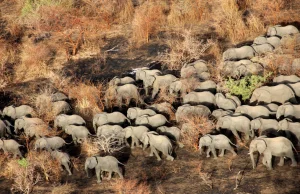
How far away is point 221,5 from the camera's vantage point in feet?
63.0

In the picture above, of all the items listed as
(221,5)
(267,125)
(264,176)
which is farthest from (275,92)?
(221,5)

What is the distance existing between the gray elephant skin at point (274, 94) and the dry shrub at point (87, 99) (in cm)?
463

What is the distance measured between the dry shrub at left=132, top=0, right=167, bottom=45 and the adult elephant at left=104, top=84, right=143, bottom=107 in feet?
13.6

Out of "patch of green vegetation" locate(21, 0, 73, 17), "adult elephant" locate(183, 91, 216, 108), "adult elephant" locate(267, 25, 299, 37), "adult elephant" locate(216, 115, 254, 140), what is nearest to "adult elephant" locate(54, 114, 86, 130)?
"adult elephant" locate(183, 91, 216, 108)

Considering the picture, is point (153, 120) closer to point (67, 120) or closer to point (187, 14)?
point (67, 120)

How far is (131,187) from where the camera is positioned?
10.6 metres

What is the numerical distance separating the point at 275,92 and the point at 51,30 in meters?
9.75

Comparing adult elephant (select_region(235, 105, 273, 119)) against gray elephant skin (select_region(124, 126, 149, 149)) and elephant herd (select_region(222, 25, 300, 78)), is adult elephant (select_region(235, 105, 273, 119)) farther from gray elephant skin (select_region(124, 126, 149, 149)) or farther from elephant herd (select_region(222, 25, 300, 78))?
gray elephant skin (select_region(124, 126, 149, 149))

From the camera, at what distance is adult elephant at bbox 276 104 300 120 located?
11587 millimetres

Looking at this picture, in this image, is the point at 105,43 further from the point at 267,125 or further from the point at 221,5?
the point at 267,125

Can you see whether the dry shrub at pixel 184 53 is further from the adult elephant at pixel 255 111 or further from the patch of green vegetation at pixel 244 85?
the adult elephant at pixel 255 111

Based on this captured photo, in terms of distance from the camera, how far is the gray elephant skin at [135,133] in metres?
12.1

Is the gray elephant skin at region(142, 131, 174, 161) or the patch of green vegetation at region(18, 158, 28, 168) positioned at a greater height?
the gray elephant skin at region(142, 131, 174, 161)

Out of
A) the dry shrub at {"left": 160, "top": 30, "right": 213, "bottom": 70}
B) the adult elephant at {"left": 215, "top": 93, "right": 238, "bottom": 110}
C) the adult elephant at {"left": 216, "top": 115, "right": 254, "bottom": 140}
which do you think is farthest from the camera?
the dry shrub at {"left": 160, "top": 30, "right": 213, "bottom": 70}
